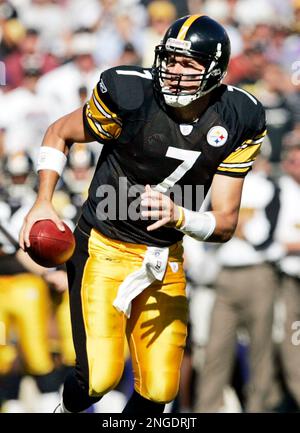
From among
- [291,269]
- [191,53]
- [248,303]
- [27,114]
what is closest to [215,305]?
[248,303]

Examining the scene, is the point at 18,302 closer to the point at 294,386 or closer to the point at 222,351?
the point at 222,351

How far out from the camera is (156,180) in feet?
12.7

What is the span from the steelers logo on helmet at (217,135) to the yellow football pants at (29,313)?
7.01 feet

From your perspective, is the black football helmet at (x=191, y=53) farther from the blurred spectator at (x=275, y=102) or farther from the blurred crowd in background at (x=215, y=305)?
the blurred spectator at (x=275, y=102)

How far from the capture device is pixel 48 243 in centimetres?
368

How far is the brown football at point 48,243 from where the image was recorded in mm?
3682

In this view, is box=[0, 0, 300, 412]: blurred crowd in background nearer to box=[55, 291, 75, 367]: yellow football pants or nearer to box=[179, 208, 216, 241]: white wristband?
box=[55, 291, 75, 367]: yellow football pants

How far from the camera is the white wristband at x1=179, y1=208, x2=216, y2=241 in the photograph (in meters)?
3.60

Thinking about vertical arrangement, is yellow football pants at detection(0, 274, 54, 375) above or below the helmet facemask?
below

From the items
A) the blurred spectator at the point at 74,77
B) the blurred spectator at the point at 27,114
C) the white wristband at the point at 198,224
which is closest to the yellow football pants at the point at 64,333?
the blurred spectator at the point at 27,114

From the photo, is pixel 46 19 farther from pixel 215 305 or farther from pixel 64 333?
pixel 215 305

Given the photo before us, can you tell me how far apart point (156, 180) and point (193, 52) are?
549mm

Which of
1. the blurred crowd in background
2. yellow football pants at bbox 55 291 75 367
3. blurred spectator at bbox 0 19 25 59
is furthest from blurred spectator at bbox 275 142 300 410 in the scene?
blurred spectator at bbox 0 19 25 59

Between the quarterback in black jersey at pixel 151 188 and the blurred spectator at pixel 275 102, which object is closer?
the quarterback in black jersey at pixel 151 188
